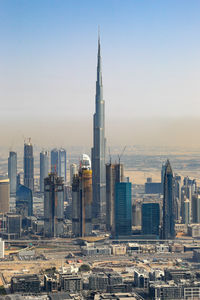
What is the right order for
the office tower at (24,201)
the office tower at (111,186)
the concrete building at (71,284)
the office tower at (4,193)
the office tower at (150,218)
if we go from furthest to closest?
the office tower at (4,193), the office tower at (24,201), the office tower at (111,186), the office tower at (150,218), the concrete building at (71,284)

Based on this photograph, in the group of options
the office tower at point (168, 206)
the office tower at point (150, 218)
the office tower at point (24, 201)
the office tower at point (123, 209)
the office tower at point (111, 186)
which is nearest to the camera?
the office tower at point (168, 206)

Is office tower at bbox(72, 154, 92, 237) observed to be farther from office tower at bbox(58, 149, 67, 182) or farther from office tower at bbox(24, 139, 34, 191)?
office tower at bbox(24, 139, 34, 191)

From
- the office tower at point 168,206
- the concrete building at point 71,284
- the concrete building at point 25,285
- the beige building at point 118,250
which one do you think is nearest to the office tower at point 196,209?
the office tower at point 168,206

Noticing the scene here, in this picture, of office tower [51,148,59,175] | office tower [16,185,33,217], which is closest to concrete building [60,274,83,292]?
office tower [16,185,33,217]

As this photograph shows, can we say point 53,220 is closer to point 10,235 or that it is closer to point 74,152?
point 10,235

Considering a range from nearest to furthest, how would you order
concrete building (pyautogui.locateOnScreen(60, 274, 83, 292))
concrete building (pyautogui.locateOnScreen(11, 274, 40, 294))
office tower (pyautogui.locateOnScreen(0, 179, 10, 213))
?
concrete building (pyautogui.locateOnScreen(11, 274, 40, 294)), concrete building (pyautogui.locateOnScreen(60, 274, 83, 292)), office tower (pyautogui.locateOnScreen(0, 179, 10, 213))

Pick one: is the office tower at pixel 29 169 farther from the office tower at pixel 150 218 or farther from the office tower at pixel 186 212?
the office tower at pixel 150 218
